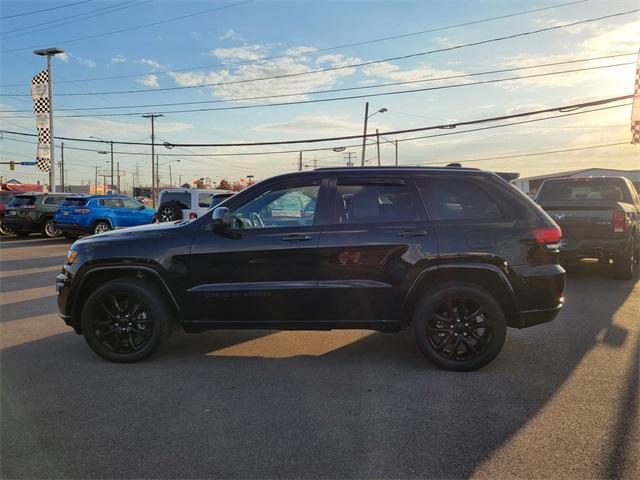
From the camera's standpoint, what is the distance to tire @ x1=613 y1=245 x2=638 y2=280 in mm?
8594

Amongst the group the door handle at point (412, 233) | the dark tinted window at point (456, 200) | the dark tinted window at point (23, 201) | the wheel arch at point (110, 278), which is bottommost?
the wheel arch at point (110, 278)

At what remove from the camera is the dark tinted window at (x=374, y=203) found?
4453mm

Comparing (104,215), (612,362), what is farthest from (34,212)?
(612,362)

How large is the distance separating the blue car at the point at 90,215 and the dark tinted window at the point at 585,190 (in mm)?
13726

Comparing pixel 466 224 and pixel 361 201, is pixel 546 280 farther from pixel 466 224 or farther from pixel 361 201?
pixel 361 201

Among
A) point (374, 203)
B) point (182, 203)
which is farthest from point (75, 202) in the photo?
point (374, 203)

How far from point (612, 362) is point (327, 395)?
2838 millimetres

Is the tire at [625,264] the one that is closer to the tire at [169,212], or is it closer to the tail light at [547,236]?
the tail light at [547,236]

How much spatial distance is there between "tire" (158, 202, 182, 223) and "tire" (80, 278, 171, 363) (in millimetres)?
11389

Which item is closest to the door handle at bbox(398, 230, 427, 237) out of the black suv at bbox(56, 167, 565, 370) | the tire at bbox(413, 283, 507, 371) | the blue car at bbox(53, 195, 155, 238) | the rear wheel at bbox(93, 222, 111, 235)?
the black suv at bbox(56, 167, 565, 370)

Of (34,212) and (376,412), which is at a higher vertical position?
(34,212)

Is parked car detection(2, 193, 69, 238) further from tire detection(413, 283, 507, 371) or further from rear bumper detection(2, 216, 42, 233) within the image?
tire detection(413, 283, 507, 371)

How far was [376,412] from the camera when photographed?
3562mm

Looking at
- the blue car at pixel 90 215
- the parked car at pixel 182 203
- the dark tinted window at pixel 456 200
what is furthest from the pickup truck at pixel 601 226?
the blue car at pixel 90 215
